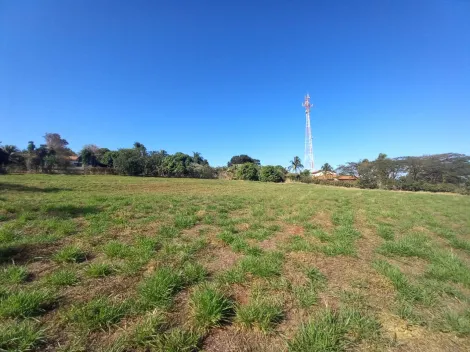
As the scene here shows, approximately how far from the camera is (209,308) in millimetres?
2316

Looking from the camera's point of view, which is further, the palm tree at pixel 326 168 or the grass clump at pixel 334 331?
the palm tree at pixel 326 168

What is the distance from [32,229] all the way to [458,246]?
10.4m

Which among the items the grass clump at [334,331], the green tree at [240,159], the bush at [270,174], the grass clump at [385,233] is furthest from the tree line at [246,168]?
the grass clump at [334,331]

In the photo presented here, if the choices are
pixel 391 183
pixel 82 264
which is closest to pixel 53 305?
pixel 82 264

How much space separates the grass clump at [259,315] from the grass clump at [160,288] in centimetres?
89

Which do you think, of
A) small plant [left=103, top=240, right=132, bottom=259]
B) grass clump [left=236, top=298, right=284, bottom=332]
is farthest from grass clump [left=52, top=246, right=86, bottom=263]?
grass clump [left=236, top=298, right=284, bottom=332]

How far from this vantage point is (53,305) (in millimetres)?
2400

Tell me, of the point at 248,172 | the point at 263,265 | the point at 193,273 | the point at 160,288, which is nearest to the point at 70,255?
the point at 160,288

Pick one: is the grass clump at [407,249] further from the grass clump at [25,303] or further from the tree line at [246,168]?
the tree line at [246,168]

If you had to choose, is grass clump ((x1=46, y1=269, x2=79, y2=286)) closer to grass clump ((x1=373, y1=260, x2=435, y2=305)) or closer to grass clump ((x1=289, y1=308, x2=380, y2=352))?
grass clump ((x1=289, y1=308, x2=380, y2=352))

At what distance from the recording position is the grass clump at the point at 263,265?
3.28 m

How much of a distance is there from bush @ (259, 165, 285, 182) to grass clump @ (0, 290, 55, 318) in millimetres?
66642

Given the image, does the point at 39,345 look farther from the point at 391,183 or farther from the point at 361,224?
the point at 391,183

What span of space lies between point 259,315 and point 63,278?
8.75 feet
